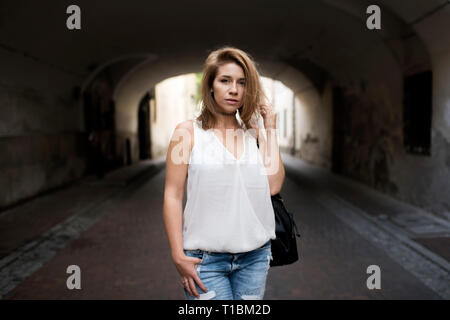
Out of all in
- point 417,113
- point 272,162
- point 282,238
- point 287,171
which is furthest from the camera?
point 287,171

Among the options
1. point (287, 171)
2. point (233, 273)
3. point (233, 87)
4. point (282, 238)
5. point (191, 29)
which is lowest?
point (287, 171)

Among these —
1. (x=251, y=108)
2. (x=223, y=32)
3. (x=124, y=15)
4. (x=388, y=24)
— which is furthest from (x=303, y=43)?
(x=251, y=108)

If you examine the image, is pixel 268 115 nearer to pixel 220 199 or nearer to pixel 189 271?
pixel 220 199

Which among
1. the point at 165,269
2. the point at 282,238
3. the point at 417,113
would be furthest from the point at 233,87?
the point at 417,113

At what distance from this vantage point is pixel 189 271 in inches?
69.8

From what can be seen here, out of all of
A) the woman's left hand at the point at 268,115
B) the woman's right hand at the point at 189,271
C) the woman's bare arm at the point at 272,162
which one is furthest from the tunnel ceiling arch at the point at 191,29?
the woman's right hand at the point at 189,271

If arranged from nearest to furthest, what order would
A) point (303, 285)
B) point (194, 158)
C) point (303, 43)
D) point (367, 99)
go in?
point (194, 158), point (303, 285), point (367, 99), point (303, 43)

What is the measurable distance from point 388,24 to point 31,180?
24.6ft

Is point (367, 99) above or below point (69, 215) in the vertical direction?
above

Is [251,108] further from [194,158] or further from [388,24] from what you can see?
[388,24]

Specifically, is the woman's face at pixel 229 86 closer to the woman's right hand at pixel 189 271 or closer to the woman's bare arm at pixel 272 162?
the woman's bare arm at pixel 272 162

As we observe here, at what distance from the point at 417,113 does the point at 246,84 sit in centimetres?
691

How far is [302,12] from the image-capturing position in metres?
9.20

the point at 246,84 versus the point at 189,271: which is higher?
the point at 246,84
